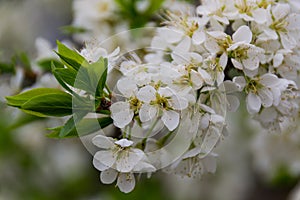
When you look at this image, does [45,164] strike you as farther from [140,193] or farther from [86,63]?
[86,63]

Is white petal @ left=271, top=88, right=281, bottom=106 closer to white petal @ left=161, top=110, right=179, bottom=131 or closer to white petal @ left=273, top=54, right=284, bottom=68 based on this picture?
white petal @ left=273, top=54, right=284, bottom=68

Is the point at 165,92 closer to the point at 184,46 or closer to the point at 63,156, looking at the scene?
the point at 184,46

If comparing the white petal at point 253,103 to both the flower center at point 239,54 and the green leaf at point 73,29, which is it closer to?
the flower center at point 239,54

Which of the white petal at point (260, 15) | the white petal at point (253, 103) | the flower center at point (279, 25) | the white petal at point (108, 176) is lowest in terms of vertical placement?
the white petal at point (253, 103)

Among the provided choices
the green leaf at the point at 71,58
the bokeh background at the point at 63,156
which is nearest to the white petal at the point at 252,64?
the green leaf at the point at 71,58

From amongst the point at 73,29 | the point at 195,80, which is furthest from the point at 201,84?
the point at 73,29

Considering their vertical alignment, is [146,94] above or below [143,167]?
above
